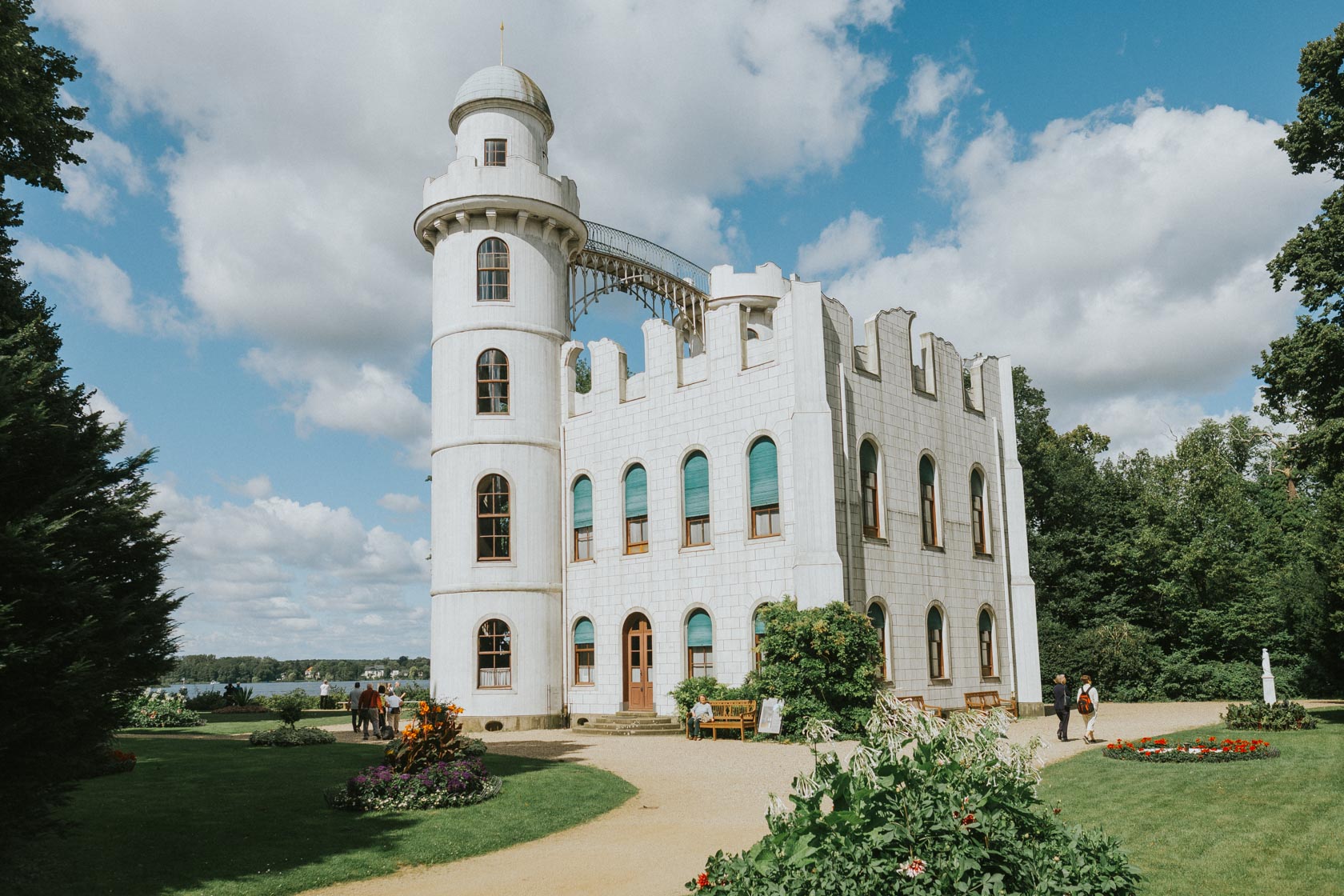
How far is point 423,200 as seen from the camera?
3077 centimetres

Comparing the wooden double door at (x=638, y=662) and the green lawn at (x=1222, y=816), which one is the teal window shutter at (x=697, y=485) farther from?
the green lawn at (x=1222, y=816)

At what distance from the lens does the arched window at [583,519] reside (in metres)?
29.6

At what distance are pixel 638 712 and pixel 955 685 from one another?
29.3 feet

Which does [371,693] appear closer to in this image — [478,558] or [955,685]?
[478,558]

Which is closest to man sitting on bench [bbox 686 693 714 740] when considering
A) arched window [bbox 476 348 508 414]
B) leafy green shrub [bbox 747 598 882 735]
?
leafy green shrub [bbox 747 598 882 735]

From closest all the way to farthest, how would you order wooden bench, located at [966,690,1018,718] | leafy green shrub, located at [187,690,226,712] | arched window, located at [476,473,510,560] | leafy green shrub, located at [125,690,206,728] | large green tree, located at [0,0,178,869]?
1. large green tree, located at [0,0,178,869]
2. wooden bench, located at [966,690,1018,718]
3. arched window, located at [476,473,510,560]
4. leafy green shrub, located at [125,690,206,728]
5. leafy green shrub, located at [187,690,226,712]

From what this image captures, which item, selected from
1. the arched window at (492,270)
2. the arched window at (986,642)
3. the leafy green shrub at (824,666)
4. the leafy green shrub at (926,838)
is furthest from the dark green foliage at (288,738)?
the arched window at (986,642)

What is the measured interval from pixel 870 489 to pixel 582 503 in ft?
29.8

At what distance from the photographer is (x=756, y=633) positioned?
2478cm

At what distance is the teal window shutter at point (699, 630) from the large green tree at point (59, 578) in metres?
16.5

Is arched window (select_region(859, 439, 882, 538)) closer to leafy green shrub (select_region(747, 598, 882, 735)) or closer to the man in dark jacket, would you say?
leafy green shrub (select_region(747, 598, 882, 735))

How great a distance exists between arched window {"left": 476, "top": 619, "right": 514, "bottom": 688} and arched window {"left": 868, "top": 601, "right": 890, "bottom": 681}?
10.7 m

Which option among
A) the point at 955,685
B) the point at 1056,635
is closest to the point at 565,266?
the point at 955,685

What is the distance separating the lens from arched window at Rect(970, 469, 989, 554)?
2981cm
